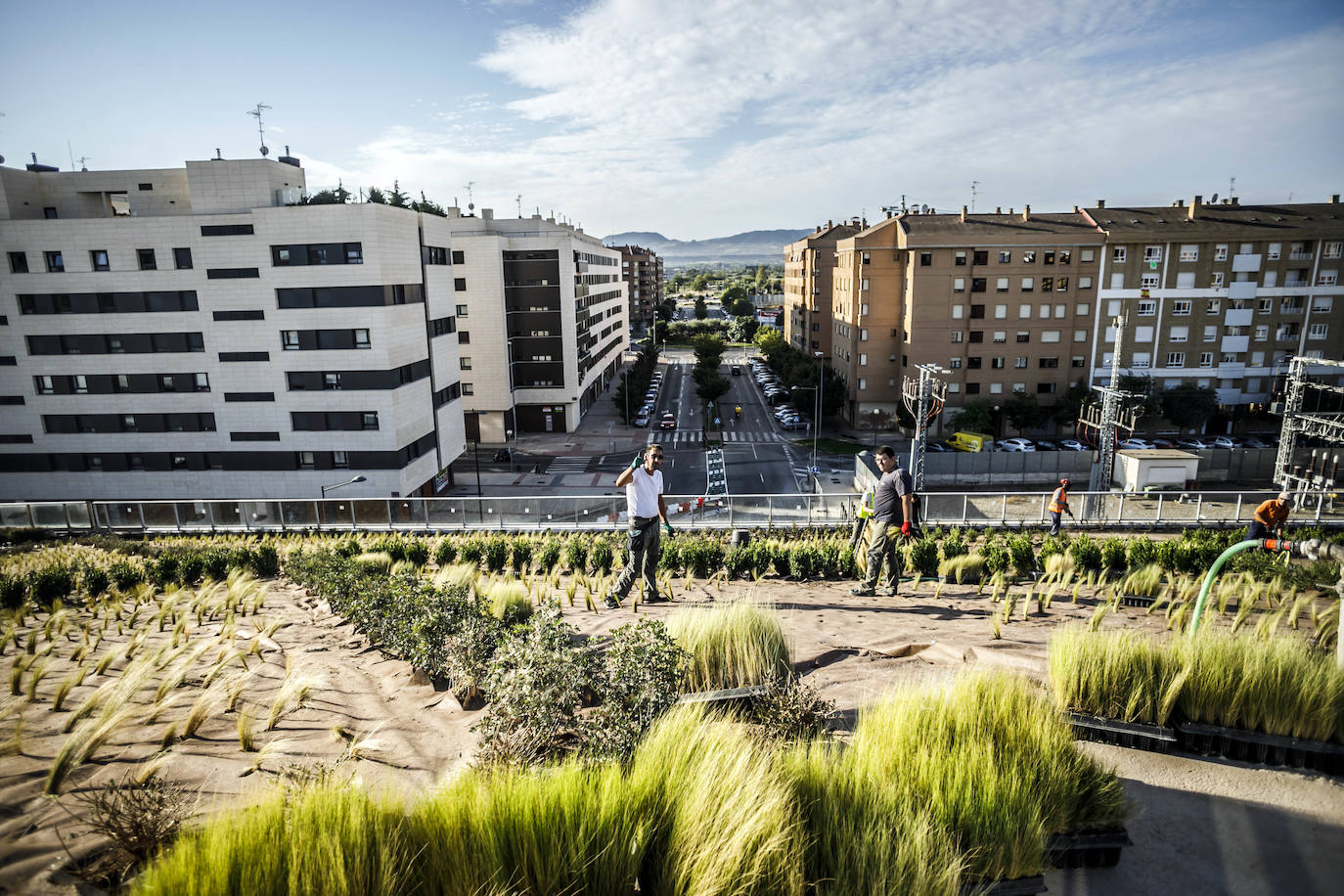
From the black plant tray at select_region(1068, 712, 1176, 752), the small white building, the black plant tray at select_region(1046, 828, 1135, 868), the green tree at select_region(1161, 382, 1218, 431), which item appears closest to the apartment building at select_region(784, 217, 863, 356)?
the green tree at select_region(1161, 382, 1218, 431)

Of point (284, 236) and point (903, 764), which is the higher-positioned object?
point (284, 236)

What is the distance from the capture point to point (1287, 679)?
526 centimetres

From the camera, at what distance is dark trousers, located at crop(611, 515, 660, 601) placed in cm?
988

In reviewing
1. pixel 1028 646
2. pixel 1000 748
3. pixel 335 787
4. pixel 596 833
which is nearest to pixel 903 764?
pixel 1000 748

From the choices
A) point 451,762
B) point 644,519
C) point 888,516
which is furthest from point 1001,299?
point 451,762

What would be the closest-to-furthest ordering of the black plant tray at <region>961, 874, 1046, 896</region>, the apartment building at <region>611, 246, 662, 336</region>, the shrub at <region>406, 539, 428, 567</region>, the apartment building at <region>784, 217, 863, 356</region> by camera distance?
the black plant tray at <region>961, 874, 1046, 896</region> → the shrub at <region>406, 539, 428, 567</region> → the apartment building at <region>784, 217, 863, 356</region> → the apartment building at <region>611, 246, 662, 336</region>

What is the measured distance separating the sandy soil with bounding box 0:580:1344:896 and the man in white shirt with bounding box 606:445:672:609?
2.71 meters

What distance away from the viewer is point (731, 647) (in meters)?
6.15

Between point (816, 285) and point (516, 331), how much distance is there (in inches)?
1324

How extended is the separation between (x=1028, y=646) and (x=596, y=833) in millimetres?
6201

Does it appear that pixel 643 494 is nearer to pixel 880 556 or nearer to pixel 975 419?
pixel 880 556

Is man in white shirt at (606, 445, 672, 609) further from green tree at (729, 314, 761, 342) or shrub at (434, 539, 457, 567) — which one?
green tree at (729, 314, 761, 342)

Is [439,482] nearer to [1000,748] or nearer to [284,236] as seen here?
[284,236]

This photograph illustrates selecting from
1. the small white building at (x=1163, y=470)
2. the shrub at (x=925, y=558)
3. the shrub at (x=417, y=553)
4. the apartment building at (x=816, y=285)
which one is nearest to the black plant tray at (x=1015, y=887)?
the shrub at (x=925, y=558)
